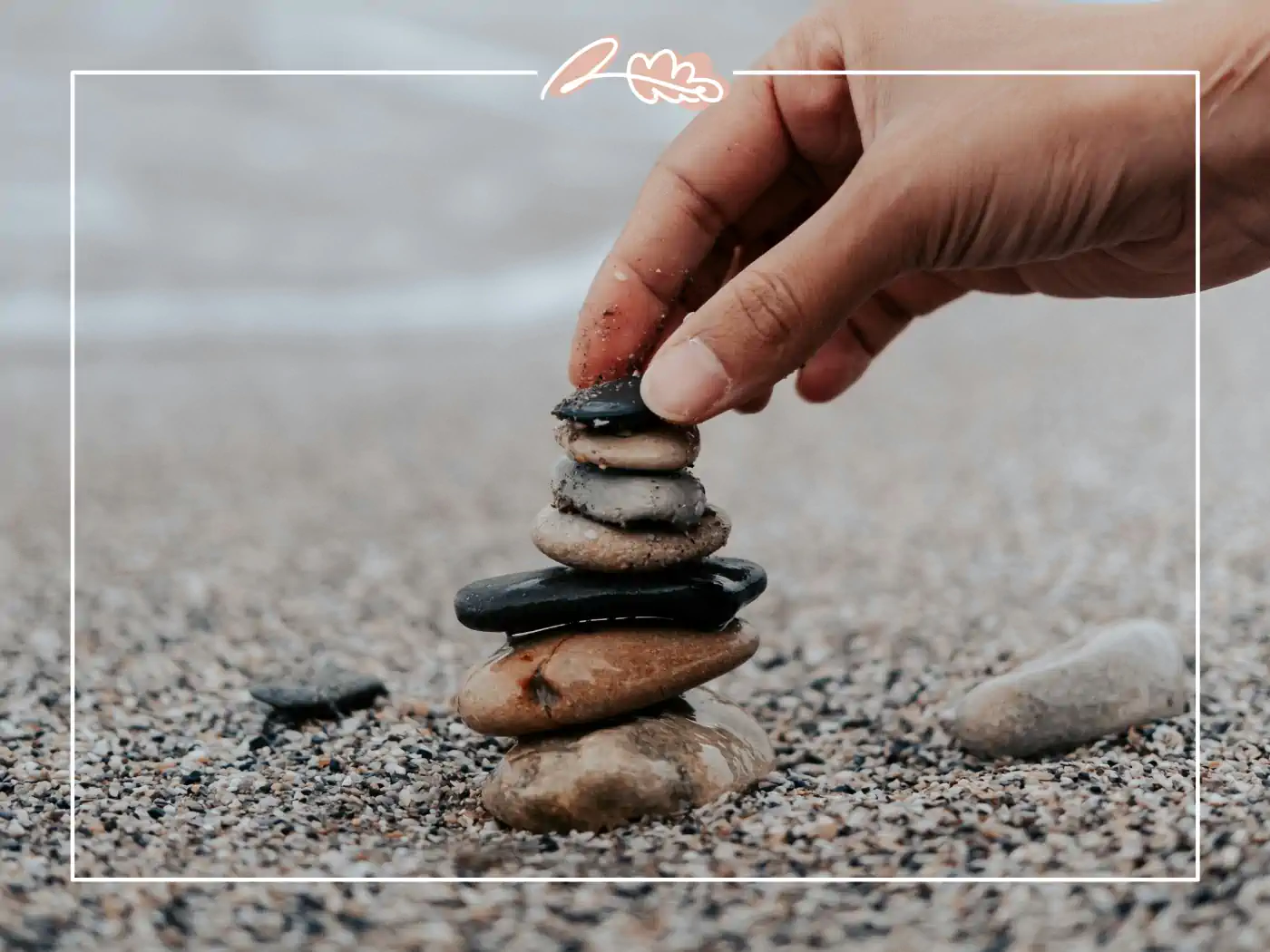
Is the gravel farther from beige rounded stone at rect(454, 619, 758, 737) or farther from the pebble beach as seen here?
beige rounded stone at rect(454, 619, 758, 737)

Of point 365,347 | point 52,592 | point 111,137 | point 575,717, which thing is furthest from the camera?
point 111,137

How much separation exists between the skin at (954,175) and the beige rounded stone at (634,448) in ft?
0.42

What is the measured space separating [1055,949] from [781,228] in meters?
2.65

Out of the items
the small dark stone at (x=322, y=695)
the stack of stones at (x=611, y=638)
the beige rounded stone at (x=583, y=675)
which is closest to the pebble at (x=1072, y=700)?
the stack of stones at (x=611, y=638)

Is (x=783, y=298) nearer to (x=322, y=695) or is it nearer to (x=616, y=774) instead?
(x=616, y=774)

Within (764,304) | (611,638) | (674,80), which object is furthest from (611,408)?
(674,80)

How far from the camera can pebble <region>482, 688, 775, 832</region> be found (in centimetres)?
303

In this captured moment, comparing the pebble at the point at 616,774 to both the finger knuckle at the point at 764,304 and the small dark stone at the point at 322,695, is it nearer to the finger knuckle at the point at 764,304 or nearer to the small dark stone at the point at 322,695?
the small dark stone at the point at 322,695

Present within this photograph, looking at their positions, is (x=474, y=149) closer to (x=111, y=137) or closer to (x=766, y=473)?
(x=111, y=137)

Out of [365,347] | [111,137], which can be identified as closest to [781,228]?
[365,347]

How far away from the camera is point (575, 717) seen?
3.13 meters

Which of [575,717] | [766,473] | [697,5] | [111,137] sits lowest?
[575,717]

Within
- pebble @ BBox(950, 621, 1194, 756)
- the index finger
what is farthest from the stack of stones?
pebble @ BBox(950, 621, 1194, 756)

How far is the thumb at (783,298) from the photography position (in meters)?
2.91
